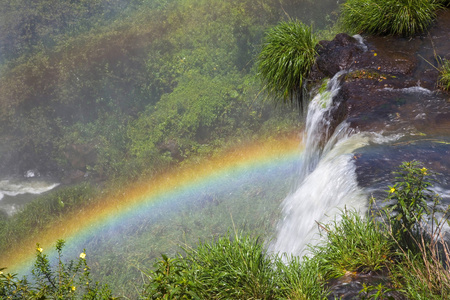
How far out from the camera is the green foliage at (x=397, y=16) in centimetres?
679

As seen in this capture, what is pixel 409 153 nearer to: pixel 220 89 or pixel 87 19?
pixel 220 89

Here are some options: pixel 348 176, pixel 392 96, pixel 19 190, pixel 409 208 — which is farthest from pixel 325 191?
pixel 19 190

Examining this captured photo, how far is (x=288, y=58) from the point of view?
690cm

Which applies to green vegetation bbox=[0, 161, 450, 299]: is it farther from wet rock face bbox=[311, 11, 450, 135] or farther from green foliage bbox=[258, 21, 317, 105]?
green foliage bbox=[258, 21, 317, 105]

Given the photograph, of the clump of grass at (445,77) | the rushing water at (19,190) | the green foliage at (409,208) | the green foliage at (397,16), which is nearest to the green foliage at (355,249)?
the green foliage at (409,208)

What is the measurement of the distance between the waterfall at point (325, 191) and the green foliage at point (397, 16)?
5.18 ft

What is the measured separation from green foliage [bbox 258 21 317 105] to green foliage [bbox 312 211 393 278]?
3829 millimetres

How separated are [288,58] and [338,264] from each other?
14.1 ft

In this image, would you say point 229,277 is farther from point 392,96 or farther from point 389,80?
point 389,80

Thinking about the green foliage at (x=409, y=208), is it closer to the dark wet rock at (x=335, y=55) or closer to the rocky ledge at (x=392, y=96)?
the rocky ledge at (x=392, y=96)

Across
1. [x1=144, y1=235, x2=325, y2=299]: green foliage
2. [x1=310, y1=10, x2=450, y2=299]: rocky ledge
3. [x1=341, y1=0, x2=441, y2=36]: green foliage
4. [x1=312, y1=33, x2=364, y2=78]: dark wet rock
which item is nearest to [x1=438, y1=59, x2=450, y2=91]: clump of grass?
[x1=310, y1=10, x2=450, y2=299]: rocky ledge

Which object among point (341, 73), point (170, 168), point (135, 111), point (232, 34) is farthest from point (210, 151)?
point (341, 73)

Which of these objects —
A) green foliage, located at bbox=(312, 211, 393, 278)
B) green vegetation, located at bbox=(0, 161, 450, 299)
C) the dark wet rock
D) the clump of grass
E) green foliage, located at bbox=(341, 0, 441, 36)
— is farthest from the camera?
green foliage, located at bbox=(341, 0, 441, 36)

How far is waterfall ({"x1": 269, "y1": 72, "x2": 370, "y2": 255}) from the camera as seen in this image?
4.13 meters
